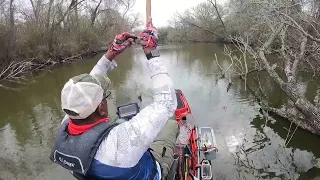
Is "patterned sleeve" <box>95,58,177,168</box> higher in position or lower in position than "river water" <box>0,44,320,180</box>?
higher

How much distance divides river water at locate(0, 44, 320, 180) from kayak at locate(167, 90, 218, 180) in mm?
593

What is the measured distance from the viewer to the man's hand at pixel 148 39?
2053 mm

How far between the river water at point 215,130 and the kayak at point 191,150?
0.59m

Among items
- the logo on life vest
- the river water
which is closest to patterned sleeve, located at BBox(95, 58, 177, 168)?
the logo on life vest

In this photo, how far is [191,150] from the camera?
14.4 feet

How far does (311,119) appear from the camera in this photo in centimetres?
596

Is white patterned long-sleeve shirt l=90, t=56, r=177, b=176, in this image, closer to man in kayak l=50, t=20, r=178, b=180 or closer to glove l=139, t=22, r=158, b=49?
man in kayak l=50, t=20, r=178, b=180

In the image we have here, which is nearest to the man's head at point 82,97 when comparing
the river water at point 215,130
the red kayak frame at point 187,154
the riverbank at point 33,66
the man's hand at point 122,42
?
the man's hand at point 122,42

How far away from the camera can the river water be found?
5238 mm

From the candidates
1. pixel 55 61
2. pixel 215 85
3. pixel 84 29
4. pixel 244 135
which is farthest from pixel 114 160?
pixel 84 29

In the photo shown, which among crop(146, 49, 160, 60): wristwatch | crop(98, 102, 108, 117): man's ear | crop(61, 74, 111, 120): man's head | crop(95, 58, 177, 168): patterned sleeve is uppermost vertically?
crop(146, 49, 160, 60): wristwatch

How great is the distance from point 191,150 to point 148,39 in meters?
2.68

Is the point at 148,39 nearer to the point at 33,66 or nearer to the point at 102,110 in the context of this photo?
the point at 102,110

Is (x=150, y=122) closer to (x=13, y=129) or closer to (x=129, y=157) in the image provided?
(x=129, y=157)
